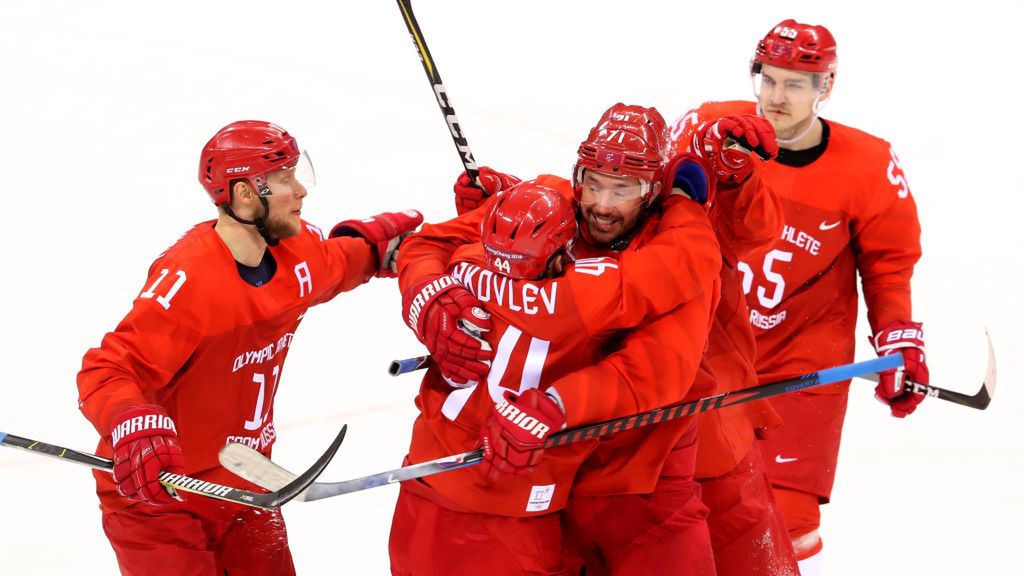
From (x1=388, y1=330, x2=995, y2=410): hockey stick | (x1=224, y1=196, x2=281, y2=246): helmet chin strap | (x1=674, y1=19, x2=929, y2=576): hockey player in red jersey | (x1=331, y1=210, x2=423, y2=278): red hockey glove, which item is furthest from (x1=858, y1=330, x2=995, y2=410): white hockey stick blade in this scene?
(x1=224, y1=196, x2=281, y2=246): helmet chin strap

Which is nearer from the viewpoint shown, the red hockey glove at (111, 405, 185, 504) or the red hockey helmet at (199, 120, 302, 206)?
the red hockey glove at (111, 405, 185, 504)

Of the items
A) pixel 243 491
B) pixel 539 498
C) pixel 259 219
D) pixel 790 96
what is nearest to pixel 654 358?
pixel 539 498

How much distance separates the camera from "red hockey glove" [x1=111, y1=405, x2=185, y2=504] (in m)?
2.87

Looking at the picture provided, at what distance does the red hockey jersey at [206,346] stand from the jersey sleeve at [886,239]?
152 cm

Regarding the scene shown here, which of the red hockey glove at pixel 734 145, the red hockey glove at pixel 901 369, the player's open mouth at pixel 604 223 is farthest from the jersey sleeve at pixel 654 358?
the red hockey glove at pixel 901 369

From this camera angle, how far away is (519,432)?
271 cm

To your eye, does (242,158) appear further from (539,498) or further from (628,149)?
(539,498)

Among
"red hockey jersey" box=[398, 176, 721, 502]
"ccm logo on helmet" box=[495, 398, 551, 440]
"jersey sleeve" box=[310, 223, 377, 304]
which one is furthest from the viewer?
"jersey sleeve" box=[310, 223, 377, 304]

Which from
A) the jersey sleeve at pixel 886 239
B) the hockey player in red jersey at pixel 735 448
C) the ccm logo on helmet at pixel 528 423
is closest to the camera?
the ccm logo on helmet at pixel 528 423

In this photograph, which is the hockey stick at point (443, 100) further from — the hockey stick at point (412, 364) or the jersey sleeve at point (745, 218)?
the jersey sleeve at point (745, 218)

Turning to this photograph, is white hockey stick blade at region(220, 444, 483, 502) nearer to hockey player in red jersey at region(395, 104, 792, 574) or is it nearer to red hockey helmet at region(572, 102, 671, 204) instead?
hockey player in red jersey at region(395, 104, 792, 574)

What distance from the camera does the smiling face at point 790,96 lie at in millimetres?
3963

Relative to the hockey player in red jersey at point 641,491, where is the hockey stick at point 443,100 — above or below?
above

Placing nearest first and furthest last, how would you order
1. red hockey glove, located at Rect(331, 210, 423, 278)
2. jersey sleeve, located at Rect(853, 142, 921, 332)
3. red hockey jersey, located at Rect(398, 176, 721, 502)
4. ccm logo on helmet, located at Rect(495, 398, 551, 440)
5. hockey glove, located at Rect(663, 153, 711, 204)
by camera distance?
ccm logo on helmet, located at Rect(495, 398, 551, 440) < red hockey jersey, located at Rect(398, 176, 721, 502) < hockey glove, located at Rect(663, 153, 711, 204) < red hockey glove, located at Rect(331, 210, 423, 278) < jersey sleeve, located at Rect(853, 142, 921, 332)
